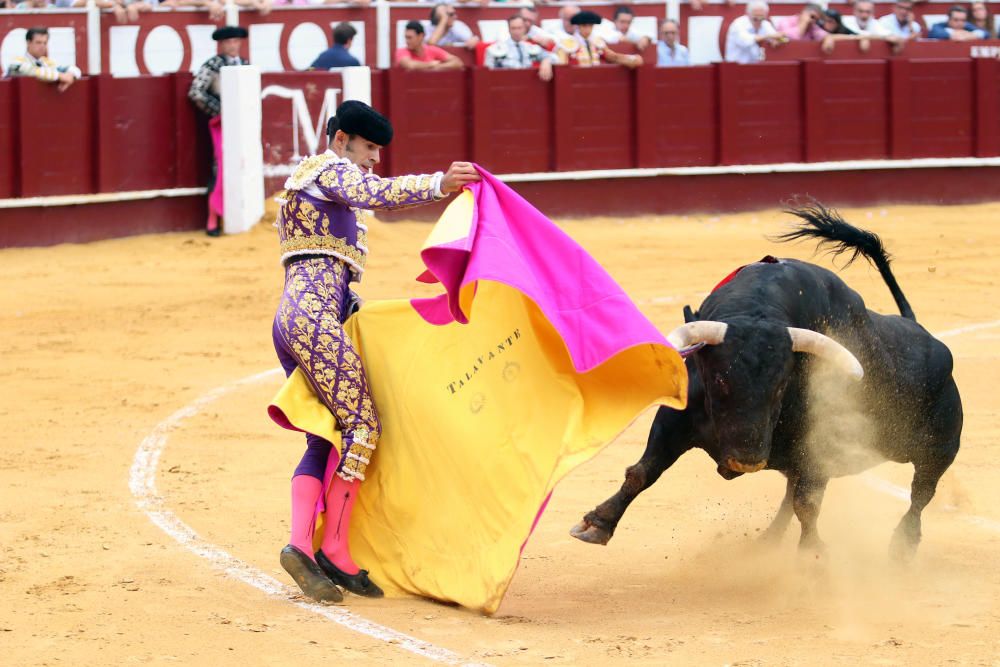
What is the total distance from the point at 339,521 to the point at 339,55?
7.30 metres

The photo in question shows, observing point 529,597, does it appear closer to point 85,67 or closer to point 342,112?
point 342,112

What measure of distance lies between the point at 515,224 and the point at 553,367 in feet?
1.27

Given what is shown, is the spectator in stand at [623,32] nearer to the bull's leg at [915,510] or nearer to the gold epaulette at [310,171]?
the bull's leg at [915,510]

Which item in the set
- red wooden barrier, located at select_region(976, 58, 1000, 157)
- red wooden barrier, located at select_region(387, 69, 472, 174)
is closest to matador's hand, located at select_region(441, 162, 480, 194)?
red wooden barrier, located at select_region(387, 69, 472, 174)

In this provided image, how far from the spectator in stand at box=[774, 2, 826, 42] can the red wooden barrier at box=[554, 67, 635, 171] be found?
228 cm

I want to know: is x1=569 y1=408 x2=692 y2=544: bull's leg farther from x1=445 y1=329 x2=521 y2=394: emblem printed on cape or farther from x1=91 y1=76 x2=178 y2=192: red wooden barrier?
x1=91 y1=76 x2=178 y2=192: red wooden barrier

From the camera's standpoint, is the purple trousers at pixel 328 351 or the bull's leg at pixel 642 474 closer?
the purple trousers at pixel 328 351

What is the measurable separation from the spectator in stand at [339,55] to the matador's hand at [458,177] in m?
7.34

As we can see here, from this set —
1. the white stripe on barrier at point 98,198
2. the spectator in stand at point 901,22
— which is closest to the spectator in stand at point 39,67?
the white stripe on barrier at point 98,198

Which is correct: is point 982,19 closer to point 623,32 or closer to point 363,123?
point 623,32

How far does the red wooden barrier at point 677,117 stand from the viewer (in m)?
11.9

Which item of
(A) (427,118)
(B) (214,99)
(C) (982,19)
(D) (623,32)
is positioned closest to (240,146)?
(B) (214,99)

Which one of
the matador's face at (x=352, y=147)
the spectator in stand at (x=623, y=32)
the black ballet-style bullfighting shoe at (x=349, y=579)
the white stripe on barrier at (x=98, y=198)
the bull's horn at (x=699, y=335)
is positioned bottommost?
the black ballet-style bullfighting shoe at (x=349, y=579)

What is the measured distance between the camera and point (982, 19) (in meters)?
14.8
